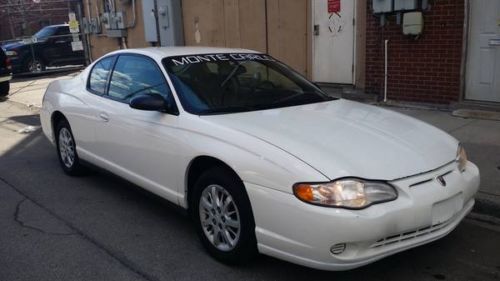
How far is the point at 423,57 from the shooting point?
26.8 feet

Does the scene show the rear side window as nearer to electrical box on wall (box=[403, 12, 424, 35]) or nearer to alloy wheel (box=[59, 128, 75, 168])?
alloy wheel (box=[59, 128, 75, 168])

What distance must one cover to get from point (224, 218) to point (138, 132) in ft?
4.13

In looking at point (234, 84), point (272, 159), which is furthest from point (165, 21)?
point (272, 159)

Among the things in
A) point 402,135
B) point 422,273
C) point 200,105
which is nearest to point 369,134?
point 402,135

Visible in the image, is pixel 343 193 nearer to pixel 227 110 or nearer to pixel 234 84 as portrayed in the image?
pixel 227 110

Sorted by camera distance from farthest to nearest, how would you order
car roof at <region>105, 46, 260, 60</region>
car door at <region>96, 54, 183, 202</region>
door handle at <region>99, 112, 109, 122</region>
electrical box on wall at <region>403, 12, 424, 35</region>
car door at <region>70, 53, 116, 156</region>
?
electrical box on wall at <region>403, 12, 424, 35</region>, car door at <region>70, 53, 116, 156</region>, door handle at <region>99, 112, 109, 122</region>, car roof at <region>105, 46, 260, 60</region>, car door at <region>96, 54, 183, 202</region>

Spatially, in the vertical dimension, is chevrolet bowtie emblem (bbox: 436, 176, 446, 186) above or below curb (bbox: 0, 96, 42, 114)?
above

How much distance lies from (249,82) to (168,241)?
4.90 feet

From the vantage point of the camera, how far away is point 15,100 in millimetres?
13766

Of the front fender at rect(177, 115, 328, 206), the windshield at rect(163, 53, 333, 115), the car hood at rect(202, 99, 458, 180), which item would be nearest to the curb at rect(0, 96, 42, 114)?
the windshield at rect(163, 53, 333, 115)

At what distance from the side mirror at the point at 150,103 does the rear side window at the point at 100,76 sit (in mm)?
1256

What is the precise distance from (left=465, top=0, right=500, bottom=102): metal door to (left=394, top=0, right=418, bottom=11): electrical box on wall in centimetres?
79

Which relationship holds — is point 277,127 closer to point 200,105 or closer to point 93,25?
point 200,105

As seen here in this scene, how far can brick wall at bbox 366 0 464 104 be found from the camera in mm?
7766
